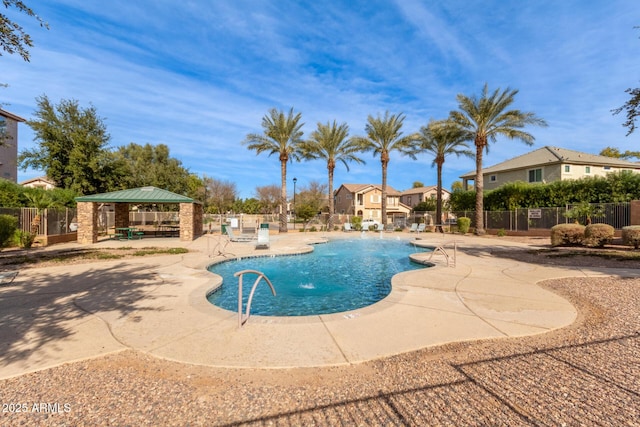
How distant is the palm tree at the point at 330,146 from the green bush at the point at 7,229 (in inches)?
809

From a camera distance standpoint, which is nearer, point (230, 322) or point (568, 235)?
point (230, 322)

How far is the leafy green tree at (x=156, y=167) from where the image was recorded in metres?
36.0

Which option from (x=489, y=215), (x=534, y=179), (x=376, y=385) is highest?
(x=534, y=179)

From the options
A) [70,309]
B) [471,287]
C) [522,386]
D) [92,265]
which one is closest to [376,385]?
[522,386]

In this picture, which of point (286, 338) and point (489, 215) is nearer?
point (286, 338)

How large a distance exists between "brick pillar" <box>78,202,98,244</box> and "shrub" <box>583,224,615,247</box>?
86.4 feet

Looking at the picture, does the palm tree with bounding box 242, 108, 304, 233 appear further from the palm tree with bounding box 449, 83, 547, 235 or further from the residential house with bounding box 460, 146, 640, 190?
the residential house with bounding box 460, 146, 640, 190

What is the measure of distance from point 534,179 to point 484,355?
35644mm

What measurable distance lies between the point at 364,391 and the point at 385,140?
2754 cm

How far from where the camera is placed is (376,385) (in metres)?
3.06

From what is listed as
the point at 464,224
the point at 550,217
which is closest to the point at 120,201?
the point at 464,224

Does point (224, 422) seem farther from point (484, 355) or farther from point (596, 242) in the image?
point (596, 242)

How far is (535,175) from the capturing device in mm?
31953

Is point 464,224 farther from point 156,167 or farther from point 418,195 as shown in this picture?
point 156,167
